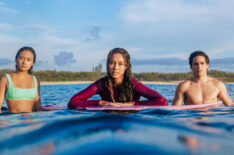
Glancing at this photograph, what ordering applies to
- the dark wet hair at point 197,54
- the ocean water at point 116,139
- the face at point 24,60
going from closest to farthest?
the ocean water at point 116,139 → the face at point 24,60 → the dark wet hair at point 197,54

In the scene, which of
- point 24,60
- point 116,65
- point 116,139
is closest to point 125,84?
point 116,65

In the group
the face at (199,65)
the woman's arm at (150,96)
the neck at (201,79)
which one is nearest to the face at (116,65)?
the woman's arm at (150,96)

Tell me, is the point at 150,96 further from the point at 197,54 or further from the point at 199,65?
the point at 197,54

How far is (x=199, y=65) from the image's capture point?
16.8ft

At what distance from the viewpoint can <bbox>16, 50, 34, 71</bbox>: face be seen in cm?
450

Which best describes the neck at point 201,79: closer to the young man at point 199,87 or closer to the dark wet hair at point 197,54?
the young man at point 199,87

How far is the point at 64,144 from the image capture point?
187cm

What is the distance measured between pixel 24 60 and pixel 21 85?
496 millimetres

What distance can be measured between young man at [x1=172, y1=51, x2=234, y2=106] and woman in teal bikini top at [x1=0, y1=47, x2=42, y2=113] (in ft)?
9.23

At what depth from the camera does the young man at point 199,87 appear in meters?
5.20

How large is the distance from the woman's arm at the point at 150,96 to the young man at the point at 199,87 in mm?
586

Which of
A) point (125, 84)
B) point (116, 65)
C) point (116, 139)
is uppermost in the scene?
point (116, 65)

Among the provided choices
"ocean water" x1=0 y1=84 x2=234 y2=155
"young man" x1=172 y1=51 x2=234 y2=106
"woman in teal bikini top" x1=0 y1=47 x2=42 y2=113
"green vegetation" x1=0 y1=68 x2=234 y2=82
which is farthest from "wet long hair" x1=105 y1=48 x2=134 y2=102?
"green vegetation" x1=0 y1=68 x2=234 y2=82

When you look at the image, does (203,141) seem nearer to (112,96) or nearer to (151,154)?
(151,154)
